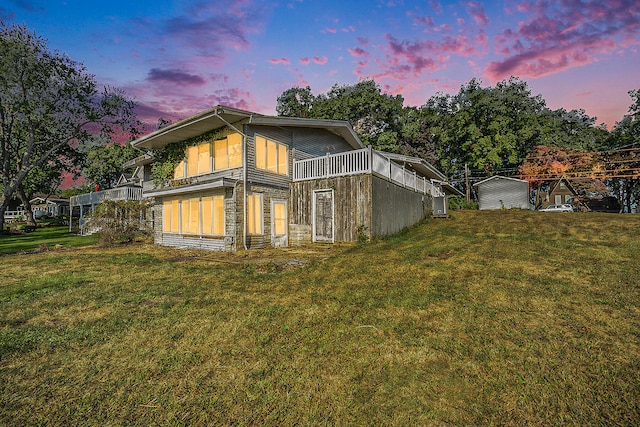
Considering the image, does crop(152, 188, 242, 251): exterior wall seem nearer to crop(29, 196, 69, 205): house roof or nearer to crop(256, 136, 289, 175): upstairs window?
crop(256, 136, 289, 175): upstairs window

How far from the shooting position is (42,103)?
900 inches

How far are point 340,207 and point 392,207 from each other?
108 inches

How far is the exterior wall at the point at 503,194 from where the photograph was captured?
1267 inches

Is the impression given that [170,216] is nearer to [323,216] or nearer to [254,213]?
[254,213]

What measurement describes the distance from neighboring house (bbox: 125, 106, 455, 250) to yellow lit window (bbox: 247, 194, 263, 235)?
5 cm

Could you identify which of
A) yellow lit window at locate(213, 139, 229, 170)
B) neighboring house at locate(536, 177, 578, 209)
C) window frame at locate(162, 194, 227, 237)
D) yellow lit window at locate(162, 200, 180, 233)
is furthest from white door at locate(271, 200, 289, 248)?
neighboring house at locate(536, 177, 578, 209)

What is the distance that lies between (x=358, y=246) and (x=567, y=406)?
8646 mm

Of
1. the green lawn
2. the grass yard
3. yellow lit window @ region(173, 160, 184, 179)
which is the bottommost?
the grass yard

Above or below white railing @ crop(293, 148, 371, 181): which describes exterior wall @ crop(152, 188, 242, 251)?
below

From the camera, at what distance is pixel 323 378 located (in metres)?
2.96

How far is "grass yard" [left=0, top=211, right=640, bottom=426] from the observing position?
252cm

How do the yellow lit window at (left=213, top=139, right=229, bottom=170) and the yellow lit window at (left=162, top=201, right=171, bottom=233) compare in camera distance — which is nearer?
the yellow lit window at (left=213, top=139, right=229, bottom=170)

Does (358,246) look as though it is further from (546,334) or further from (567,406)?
(567,406)

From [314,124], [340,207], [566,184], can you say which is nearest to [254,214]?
[340,207]
